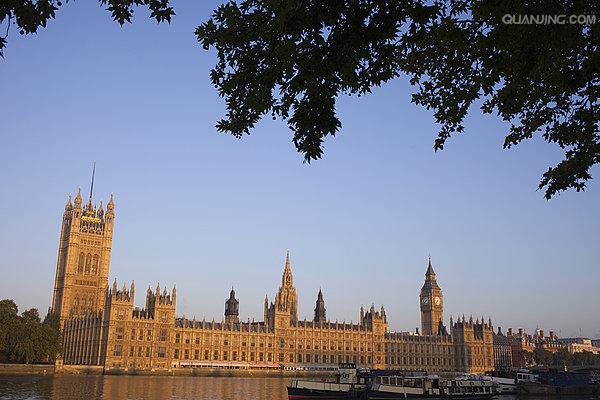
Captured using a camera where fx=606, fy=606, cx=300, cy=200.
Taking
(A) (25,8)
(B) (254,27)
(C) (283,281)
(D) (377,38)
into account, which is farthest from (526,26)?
(C) (283,281)

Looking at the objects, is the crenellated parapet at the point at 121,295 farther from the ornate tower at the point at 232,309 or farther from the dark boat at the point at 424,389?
the dark boat at the point at 424,389

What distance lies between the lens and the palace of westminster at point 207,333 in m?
106

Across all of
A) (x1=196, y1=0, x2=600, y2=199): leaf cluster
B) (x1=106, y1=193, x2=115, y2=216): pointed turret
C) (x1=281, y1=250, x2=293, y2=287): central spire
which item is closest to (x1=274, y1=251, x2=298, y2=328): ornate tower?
(x1=281, y1=250, x2=293, y2=287): central spire

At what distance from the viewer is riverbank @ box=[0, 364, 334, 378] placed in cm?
8290

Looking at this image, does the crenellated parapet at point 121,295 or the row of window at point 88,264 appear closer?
the crenellated parapet at point 121,295

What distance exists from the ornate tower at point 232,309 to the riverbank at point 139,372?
75.9 feet

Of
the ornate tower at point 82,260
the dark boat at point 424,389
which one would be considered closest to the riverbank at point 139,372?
the ornate tower at point 82,260

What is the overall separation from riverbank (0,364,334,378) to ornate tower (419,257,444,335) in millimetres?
59996

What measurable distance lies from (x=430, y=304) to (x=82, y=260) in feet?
311

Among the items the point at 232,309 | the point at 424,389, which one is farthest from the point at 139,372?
the point at 424,389

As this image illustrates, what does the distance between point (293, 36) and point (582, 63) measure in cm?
735

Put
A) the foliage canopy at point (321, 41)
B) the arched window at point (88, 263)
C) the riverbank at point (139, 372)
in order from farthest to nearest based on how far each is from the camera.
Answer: the arched window at point (88, 263), the riverbank at point (139, 372), the foliage canopy at point (321, 41)

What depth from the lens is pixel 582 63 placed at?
41.8 ft

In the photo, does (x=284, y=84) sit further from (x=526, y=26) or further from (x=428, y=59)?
(x=428, y=59)
